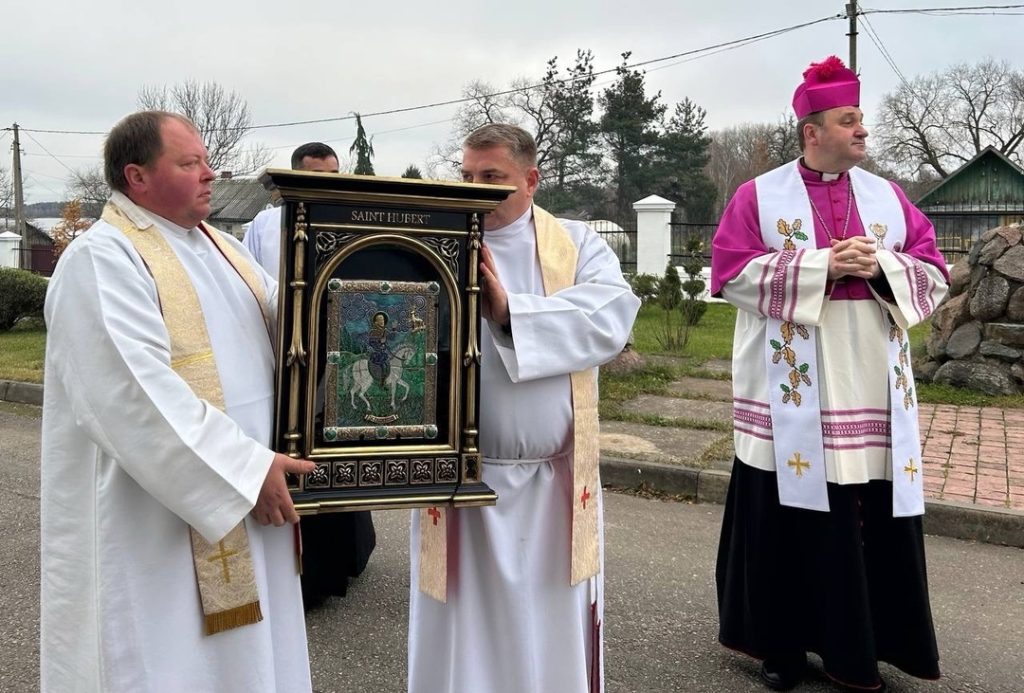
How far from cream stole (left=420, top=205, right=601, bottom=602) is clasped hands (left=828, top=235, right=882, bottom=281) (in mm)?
1033

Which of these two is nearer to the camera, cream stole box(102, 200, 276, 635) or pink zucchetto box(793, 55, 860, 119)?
cream stole box(102, 200, 276, 635)

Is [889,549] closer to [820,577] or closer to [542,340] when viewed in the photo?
[820,577]

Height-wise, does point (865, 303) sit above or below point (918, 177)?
below

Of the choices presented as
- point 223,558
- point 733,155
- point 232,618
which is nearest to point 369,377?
point 223,558

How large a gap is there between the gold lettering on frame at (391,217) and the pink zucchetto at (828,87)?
1.81m

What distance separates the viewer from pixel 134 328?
204 cm

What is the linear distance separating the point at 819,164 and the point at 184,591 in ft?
8.84

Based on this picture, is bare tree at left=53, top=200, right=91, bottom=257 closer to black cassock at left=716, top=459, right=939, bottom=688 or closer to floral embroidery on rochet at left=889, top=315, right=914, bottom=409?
black cassock at left=716, top=459, right=939, bottom=688

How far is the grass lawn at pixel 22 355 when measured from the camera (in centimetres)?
1026

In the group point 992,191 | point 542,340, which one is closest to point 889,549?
point 542,340

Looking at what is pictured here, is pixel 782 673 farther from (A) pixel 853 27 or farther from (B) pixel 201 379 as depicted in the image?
(A) pixel 853 27

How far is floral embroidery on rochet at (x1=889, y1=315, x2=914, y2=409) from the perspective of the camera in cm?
331

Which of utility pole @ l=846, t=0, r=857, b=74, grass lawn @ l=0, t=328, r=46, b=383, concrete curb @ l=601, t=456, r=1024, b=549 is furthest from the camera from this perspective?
utility pole @ l=846, t=0, r=857, b=74

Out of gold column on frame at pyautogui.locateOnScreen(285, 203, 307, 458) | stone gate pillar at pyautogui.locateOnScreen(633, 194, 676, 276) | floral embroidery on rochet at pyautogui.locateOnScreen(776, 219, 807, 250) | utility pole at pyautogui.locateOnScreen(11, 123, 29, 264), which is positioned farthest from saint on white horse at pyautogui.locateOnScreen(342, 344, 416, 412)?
utility pole at pyautogui.locateOnScreen(11, 123, 29, 264)
